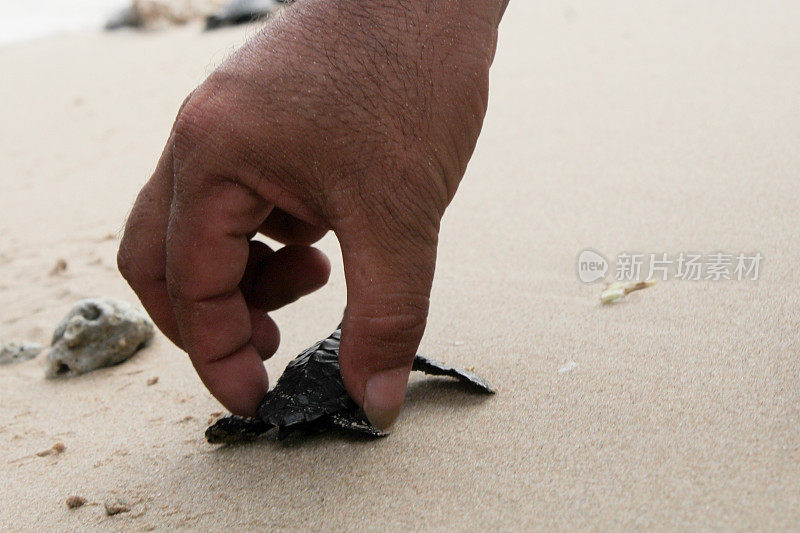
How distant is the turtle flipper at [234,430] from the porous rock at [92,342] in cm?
77

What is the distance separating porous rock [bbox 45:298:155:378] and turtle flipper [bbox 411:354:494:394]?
1.04m

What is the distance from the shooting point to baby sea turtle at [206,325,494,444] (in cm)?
171

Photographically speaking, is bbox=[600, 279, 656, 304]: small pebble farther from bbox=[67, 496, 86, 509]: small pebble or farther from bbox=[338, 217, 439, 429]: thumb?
bbox=[67, 496, 86, 509]: small pebble

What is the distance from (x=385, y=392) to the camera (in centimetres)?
160

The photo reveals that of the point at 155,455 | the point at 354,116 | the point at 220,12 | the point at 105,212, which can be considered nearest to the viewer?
the point at 354,116

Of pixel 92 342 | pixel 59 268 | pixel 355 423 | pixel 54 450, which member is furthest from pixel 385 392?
pixel 59 268

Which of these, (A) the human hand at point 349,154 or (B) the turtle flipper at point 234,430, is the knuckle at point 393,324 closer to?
(A) the human hand at point 349,154

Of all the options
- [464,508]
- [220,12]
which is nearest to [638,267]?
[464,508]

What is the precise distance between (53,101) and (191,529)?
554 cm

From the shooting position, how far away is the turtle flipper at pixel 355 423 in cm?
170

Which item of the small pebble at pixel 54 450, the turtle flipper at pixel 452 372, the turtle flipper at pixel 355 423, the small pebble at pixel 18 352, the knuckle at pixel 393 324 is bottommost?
the small pebble at pixel 54 450

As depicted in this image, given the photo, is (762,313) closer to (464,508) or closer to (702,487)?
(702,487)

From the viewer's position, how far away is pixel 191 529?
1.54m

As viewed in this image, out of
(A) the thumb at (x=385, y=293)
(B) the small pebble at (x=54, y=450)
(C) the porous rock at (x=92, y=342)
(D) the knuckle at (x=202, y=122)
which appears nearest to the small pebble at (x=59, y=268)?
(C) the porous rock at (x=92, y=342)
